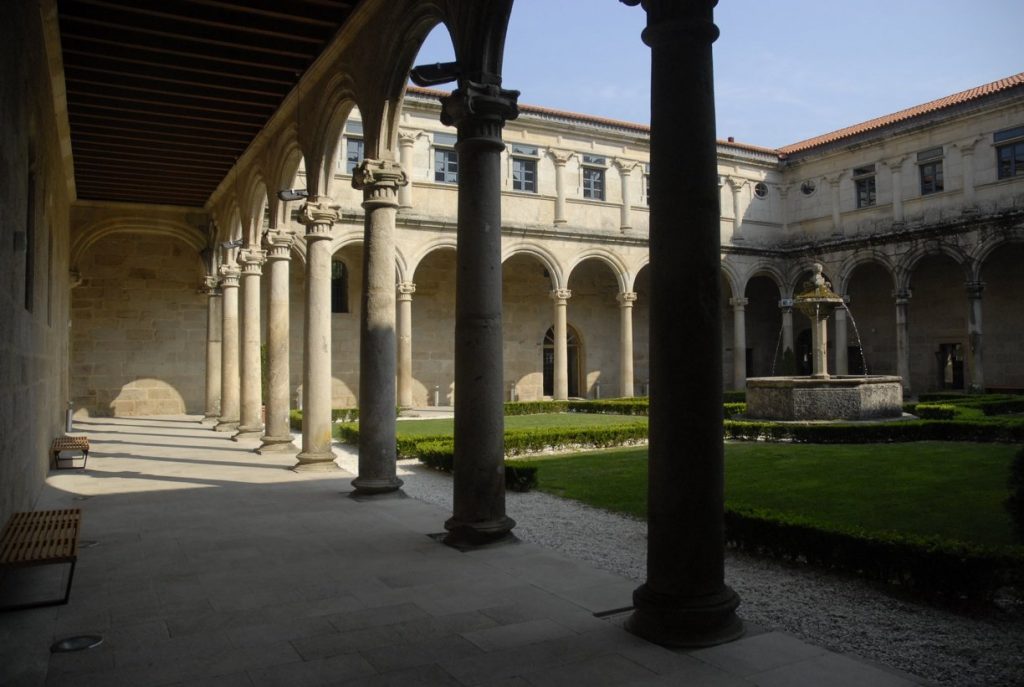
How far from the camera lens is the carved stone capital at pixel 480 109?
6062mm

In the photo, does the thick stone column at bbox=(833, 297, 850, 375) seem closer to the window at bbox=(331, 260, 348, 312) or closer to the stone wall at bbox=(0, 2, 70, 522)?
the window at bbox=(331, 260, 348, 312)

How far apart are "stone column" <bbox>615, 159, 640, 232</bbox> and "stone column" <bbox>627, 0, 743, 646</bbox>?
22.4 metres

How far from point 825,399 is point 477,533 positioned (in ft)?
37.1

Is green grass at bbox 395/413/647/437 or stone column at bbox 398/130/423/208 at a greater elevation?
stone column at bbox 398/130/423/208

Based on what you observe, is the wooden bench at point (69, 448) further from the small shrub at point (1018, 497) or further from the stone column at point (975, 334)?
the stone column at point (975, 334)

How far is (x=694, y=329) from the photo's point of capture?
3.88 meters

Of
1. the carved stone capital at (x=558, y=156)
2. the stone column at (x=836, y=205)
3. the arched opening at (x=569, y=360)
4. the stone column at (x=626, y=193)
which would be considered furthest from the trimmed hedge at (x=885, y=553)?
the stone column at (x=836, y=205)

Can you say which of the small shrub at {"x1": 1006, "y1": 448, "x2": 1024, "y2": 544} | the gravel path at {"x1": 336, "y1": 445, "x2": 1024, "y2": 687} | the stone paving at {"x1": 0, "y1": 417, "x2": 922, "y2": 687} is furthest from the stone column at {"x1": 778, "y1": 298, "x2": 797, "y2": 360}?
the small shrub at {"x1": 1006, "y1": 448, "x2": 1024, "y2": 544}

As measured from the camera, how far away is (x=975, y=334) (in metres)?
23.1

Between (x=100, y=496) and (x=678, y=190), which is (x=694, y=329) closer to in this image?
(x=678, y=190)

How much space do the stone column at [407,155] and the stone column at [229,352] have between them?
6.61 m

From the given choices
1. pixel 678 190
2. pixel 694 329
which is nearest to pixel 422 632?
pixel 694 329

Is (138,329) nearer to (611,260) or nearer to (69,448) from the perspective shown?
(69,448)

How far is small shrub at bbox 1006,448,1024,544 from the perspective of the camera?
523 centimetres
